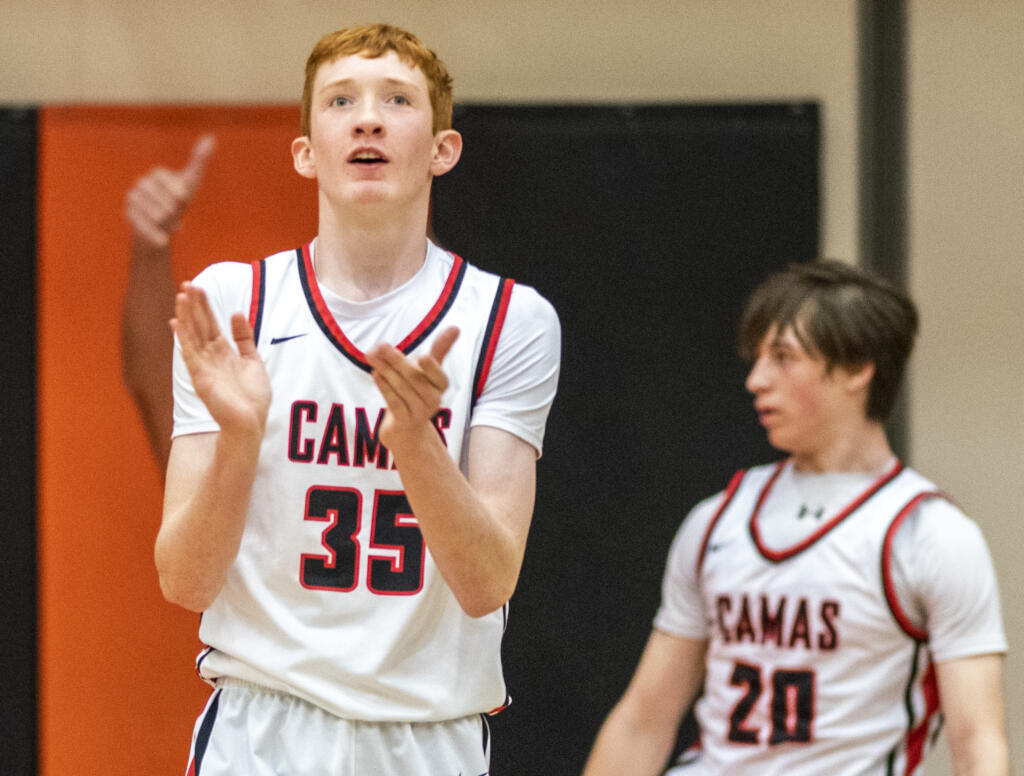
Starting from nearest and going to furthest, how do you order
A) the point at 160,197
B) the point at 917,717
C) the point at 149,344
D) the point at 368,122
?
the point at 368,122 < the point at 917,717 < the point at 149,344 < the point at 160,197

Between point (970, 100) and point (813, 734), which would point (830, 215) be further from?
point (813, 734)

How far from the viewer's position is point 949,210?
12.8 feet

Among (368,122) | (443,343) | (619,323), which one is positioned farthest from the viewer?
(619,323)

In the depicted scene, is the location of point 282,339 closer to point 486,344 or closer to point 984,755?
point 486,344

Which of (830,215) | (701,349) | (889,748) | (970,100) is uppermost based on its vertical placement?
(970,100)

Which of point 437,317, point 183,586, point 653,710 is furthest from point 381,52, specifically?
point 653,710

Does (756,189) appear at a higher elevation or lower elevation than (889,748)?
higher

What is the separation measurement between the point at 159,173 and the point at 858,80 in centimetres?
195

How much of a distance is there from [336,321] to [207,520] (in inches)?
13.2

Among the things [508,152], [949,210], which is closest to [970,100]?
[949,210]

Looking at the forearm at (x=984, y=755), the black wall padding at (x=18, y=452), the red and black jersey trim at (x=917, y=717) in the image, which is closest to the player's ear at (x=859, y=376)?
the red and black jersey trim at (x=917, y=717)

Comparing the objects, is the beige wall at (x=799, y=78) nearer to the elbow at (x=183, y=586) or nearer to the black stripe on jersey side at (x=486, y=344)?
the black stripe on jersey side at (x=486, y=344)

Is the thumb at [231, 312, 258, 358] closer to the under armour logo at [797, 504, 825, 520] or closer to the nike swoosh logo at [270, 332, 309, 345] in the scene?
the nike swoosh logo at [270, 332, 309, 345]

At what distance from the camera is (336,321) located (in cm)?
184
